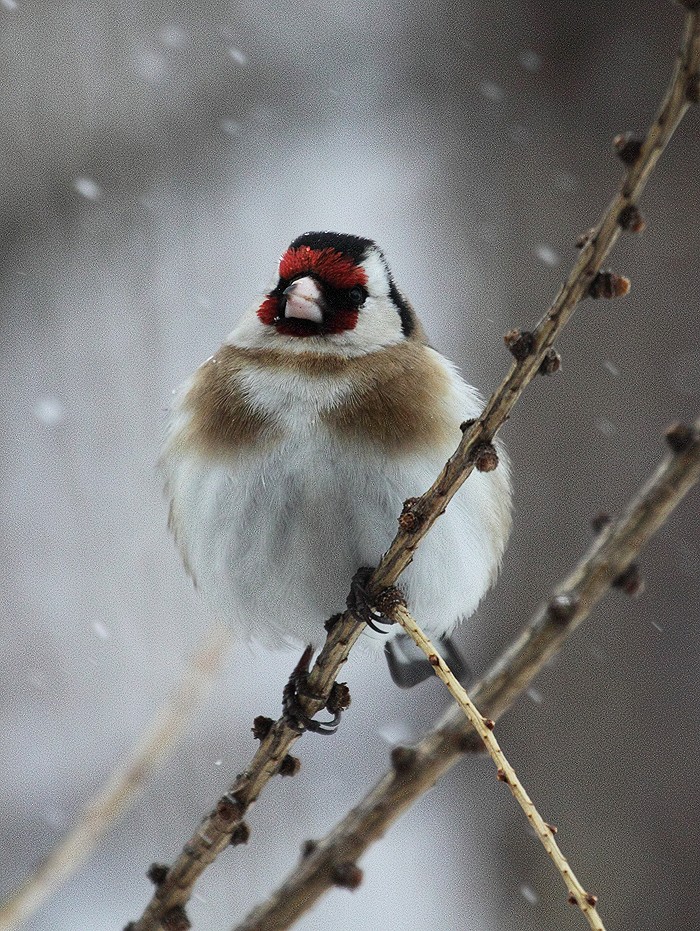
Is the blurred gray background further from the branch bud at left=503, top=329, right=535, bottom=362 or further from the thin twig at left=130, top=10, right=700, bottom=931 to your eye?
the branch bud at left=503, top=329, right=535, bottom=362

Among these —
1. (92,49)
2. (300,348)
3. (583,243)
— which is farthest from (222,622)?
(92,49)

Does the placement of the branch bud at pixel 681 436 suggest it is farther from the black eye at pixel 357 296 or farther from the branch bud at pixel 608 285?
the black eye at pixel 357 296

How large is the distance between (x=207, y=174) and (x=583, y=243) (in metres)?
1.93

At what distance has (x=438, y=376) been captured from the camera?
1235mm

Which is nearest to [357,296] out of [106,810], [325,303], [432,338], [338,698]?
[325,303]

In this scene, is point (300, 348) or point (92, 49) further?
point (92, 49)

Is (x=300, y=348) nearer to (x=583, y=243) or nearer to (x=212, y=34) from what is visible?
(x=583, y=243)

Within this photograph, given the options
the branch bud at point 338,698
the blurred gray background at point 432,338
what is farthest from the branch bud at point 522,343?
the blurred gray background at point 432,338

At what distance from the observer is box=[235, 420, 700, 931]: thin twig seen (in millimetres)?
896

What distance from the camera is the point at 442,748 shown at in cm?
96

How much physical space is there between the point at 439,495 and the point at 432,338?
Result: 59.5 inches

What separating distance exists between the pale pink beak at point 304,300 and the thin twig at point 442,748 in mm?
428

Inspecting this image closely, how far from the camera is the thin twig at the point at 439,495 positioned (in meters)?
0.52

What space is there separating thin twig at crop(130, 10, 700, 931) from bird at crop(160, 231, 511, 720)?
26cm
